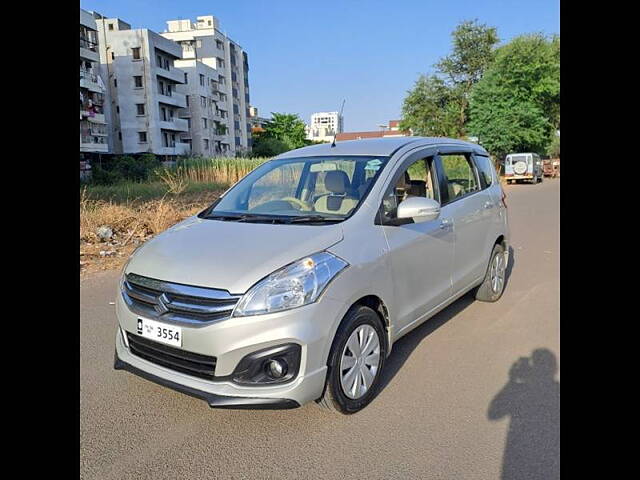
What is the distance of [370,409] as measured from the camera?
9.67ft

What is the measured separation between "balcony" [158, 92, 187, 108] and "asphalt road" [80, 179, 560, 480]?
177 ft

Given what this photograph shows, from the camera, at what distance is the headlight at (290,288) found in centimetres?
243

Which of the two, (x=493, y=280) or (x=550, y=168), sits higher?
(x=550, y=168)

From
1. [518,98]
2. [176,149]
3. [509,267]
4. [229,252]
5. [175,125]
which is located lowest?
[509,267]

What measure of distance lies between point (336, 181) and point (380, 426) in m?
1.84

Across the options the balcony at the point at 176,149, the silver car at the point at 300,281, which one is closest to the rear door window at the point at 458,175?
the silver car at the point at 300,281

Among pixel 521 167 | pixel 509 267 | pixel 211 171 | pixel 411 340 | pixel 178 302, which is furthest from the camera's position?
pixel 521 167

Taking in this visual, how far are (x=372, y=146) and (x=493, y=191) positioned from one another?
191 cm

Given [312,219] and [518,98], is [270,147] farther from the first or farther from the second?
[312,219]

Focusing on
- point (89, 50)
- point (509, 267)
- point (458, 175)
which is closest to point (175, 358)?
point (458, 175)

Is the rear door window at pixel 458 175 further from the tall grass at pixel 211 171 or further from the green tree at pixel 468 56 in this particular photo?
the green tree at pixel 468 56

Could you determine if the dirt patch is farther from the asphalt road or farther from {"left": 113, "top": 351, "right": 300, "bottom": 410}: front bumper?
{"left": 113, "top": 351, "right": 300, "bottom": 410}: front bumper

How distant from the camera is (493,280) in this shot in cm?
501

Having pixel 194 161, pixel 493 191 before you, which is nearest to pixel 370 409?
pixel 493 191
